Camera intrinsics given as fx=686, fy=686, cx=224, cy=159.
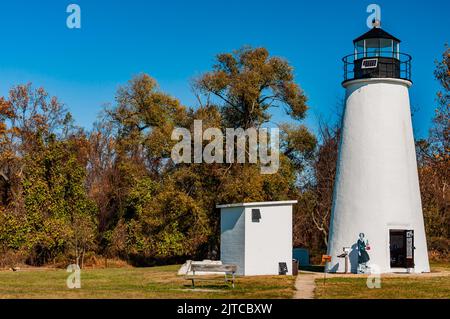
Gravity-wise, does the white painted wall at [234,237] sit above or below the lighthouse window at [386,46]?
below

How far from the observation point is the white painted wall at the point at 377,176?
1037 inches

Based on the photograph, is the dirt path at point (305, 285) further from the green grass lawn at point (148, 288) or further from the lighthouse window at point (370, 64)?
the lighthouse window at point (370, 64)

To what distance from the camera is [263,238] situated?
25156 mm

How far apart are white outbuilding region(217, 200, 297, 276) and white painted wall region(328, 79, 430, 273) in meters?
2.81

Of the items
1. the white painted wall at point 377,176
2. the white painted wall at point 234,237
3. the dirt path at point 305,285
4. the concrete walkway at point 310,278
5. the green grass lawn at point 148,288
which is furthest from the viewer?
the white painted wall at point 377,176

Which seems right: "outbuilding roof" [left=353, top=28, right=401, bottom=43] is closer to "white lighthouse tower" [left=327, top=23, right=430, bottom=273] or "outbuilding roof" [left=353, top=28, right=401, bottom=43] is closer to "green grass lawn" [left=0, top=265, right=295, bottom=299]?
"white lighthouse tower" [left=327, top=23, right=430, bottom=273]

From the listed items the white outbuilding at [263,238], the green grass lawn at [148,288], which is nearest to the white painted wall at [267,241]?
the white outbuilding at [263,238]

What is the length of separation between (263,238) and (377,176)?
16.9 ft

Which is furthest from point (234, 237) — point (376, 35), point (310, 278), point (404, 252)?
point (376, 35)

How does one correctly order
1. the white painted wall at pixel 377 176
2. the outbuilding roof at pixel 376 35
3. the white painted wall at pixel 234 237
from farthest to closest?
the outbuilding roof at pixel 376 35, the white painted wall at pixel 377 176, the white painted wall at pixel 234 237

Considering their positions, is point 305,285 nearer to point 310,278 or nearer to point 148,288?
point 310,278

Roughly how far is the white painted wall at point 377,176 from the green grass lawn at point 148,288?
4.44 meters

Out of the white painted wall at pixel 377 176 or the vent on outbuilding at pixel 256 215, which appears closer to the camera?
the vent on outbuilding at pixel 256 215
